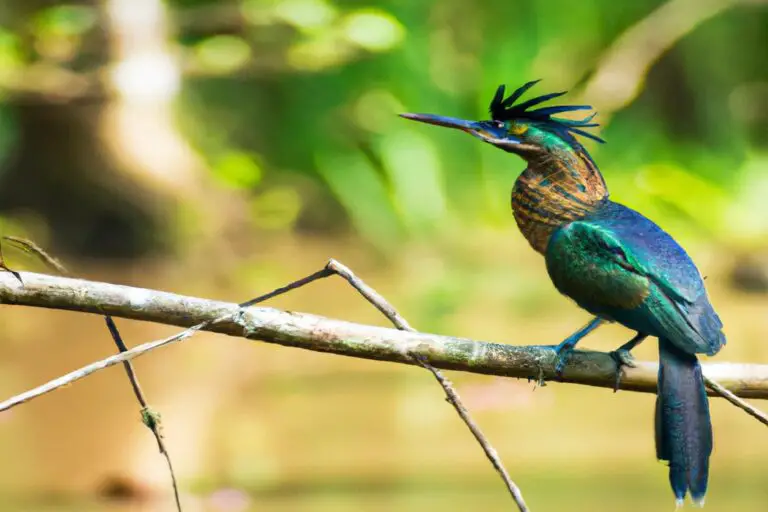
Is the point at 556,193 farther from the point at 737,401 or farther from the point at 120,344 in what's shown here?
the point at 120,344

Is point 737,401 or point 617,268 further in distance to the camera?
point 617,268

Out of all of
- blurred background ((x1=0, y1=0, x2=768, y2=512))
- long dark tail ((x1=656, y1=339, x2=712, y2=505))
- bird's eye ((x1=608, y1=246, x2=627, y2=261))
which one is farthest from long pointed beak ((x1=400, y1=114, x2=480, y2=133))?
blurred background ((x1=0, y1=0, x2=768, y2=512))

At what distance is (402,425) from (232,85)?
5197 mm

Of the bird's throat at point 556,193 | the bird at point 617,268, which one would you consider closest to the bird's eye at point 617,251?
the bird at point 617,268

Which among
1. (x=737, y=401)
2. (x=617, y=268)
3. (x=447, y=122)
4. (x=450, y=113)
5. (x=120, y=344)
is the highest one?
(x=450, y=113)

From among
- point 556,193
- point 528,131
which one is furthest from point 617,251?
point 528,131

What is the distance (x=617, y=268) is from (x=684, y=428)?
0.35 metres

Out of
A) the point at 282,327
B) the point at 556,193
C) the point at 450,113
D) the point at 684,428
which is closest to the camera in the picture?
the point at 282,327

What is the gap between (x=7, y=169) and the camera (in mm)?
7270

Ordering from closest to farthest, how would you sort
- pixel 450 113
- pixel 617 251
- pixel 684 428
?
pixel 684 428, pixel 617 251, pixel 450 113

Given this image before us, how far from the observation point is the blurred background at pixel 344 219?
3920mm

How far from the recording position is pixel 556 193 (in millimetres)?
2473

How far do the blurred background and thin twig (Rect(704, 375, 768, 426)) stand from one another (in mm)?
1497

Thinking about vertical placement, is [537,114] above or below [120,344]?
above
